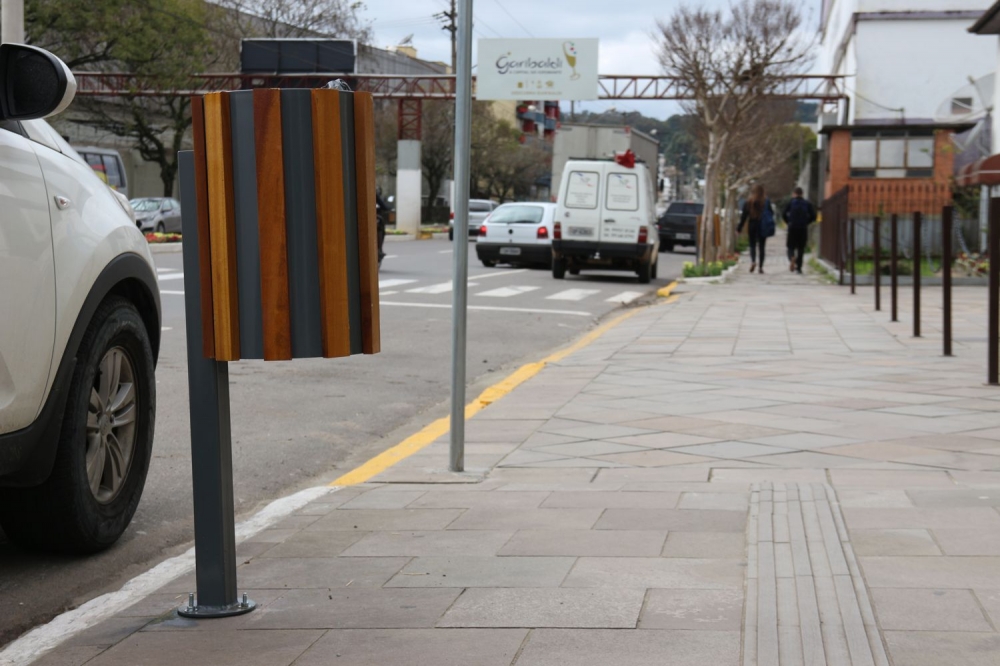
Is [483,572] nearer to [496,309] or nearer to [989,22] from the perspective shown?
[496,309]

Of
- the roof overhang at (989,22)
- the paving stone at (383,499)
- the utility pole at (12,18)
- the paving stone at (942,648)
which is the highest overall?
the roof overhang at (989,22)

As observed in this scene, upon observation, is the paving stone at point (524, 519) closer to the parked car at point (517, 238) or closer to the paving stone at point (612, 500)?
the paving stone at point (612, 500)

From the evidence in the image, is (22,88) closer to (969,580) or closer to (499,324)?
(969,580)

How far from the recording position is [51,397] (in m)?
3.81

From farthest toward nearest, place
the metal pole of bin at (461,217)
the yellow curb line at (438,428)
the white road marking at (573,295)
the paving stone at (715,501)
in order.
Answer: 1. the white road marking at (573,295)
2. the yellow curb line at (438,428)
3. the metal pole of bin at (461,217)
4. the paving stone at (715,501)

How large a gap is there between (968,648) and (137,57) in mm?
41877

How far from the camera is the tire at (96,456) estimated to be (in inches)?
157

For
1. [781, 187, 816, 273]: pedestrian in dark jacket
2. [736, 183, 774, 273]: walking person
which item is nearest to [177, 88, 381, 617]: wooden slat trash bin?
[736, 183, 774, 273]: walking person

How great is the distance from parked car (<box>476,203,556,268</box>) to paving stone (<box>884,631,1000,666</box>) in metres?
22.5

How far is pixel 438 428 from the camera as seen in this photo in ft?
24.2

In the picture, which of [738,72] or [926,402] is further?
[738,72]

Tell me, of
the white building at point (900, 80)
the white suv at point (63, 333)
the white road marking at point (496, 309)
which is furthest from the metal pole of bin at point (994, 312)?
the white building at point (900, 80)

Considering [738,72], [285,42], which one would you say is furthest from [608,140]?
[285,42]

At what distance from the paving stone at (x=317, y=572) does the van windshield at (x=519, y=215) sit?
869 inches
